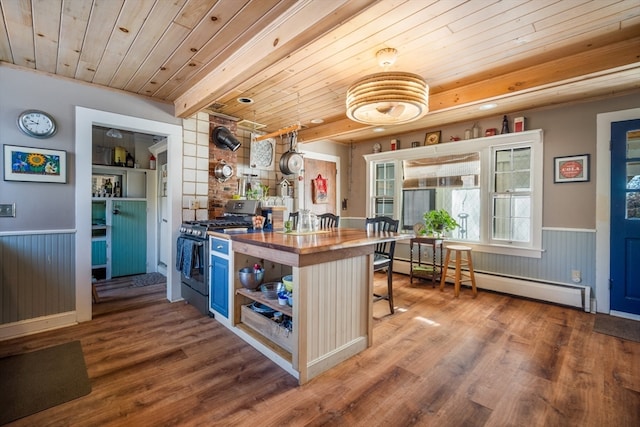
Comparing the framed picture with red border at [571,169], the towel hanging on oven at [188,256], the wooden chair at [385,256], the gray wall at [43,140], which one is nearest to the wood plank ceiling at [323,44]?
the gray wall at [43,140]

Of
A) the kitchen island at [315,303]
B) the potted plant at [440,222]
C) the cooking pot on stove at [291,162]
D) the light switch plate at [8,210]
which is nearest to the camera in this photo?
the kitchen island at [315,303]

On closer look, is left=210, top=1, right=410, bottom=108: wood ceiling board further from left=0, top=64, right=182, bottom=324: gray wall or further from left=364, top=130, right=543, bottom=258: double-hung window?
left=364, top=130, right=543, bottom=258: double-hung window

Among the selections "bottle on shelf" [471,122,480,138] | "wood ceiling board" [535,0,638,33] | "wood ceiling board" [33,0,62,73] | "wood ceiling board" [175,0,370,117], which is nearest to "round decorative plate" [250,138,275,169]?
"wood ceiling board" [175,0,370,117]

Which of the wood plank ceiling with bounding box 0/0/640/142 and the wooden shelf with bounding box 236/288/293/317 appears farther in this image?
the wooden shelf with bounding box 236/288/293/317

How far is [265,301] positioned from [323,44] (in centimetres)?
204

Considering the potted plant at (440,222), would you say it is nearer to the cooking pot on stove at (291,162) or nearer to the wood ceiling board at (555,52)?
the wood ceiling board at (555,52)

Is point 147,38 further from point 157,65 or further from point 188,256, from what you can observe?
point 188,256

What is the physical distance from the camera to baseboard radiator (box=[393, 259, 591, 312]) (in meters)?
3.27

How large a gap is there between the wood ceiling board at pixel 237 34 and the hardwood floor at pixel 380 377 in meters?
2.42

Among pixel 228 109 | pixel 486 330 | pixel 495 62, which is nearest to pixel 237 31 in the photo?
pixel 228 109

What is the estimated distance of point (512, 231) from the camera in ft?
12.9

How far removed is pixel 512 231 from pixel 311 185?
10.1 ft

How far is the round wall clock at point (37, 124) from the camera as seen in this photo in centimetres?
260

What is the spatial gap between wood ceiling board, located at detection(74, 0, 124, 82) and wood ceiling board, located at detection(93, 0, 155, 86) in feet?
0.09
